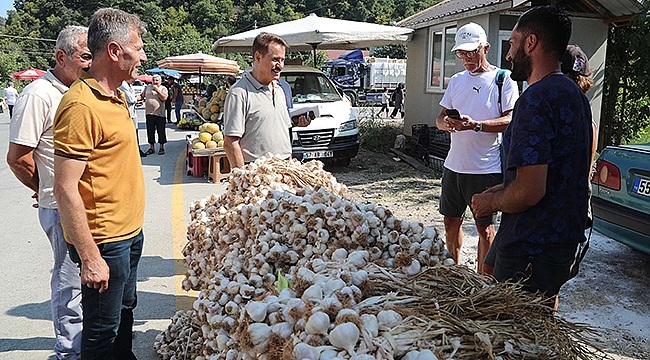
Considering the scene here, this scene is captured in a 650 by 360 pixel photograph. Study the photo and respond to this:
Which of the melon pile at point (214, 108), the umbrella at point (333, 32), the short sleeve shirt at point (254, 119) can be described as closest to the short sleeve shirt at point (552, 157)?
the short sleeve shirt at point (254, 119)

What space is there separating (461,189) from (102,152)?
281 cm

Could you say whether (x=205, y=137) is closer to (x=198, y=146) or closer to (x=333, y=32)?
(x=198, y=146)

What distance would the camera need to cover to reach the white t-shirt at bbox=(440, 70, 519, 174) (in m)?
4.07

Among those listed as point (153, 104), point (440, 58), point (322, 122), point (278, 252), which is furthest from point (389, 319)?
point (153, 104)

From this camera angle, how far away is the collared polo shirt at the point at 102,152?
2342 millimetres

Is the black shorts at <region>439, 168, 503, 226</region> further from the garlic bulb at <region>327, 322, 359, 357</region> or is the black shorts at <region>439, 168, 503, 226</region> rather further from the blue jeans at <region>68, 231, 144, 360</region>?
the garlic bulb at <region>327, 322, 359, 357</region>

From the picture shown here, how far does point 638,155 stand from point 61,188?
4.65 meters

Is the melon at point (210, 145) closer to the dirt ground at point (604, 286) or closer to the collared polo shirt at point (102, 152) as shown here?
the dirt ground at point (604, 286)

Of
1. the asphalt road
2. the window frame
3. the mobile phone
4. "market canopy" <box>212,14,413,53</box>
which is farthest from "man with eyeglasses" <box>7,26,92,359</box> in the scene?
the window frame

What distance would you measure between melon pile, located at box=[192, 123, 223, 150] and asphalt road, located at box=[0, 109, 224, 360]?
2.29ft

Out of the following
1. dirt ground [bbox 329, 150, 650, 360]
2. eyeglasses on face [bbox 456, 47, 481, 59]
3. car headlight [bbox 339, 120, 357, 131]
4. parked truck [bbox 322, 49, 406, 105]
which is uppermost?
parked truck [bbox 322, 49, 406, 105]

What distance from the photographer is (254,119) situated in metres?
4.08

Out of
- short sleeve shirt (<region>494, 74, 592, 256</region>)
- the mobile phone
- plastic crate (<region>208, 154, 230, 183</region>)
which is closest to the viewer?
short sleeve shirt (<region>494, 74, 592, 256</region>)

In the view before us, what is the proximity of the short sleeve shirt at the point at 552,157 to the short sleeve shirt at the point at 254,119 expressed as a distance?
207 cm
